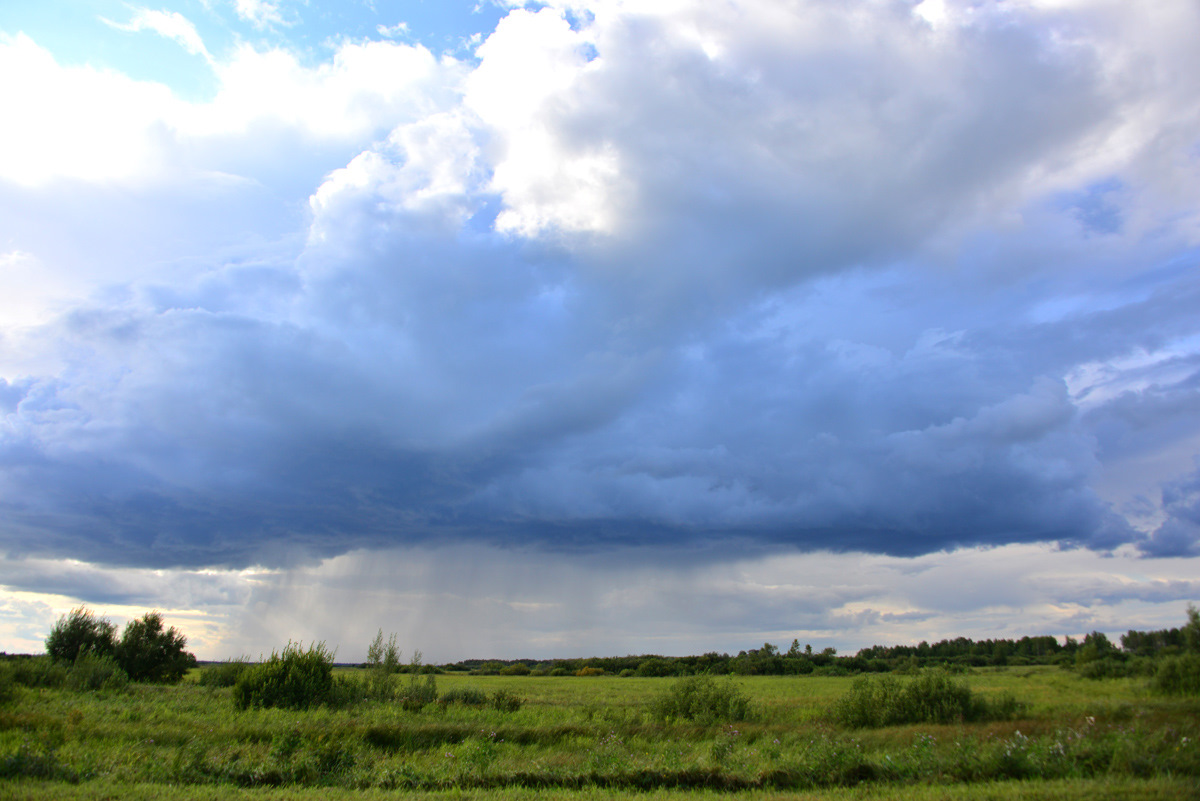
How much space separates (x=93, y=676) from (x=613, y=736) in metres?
36.0

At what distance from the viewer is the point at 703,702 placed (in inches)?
1308

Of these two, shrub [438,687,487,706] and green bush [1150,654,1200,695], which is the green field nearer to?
→ green bush [1150,654,1200,695]

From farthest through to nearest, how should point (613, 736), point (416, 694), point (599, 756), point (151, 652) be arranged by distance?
point (151, 652) < point (416, 694) < point (613, 736) < point (599, 756)

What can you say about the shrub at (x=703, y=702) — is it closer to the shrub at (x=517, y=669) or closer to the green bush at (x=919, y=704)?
the green bush at (x=919, y=704)

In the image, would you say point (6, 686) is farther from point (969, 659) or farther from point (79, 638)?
point (969, 659)

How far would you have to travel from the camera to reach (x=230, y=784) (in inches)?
635

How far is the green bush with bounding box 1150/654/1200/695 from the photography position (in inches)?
821

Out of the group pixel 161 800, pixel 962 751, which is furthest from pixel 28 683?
pixel 962 751

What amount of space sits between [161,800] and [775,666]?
259 feet

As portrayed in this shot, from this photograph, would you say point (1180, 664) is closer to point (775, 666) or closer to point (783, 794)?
point (783, 794)

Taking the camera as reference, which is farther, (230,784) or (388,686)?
(388,686)

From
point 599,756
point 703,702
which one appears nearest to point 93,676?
point 599,756

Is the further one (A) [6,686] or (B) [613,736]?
(A) [6,686]

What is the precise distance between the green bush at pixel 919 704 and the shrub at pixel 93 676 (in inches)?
1736
